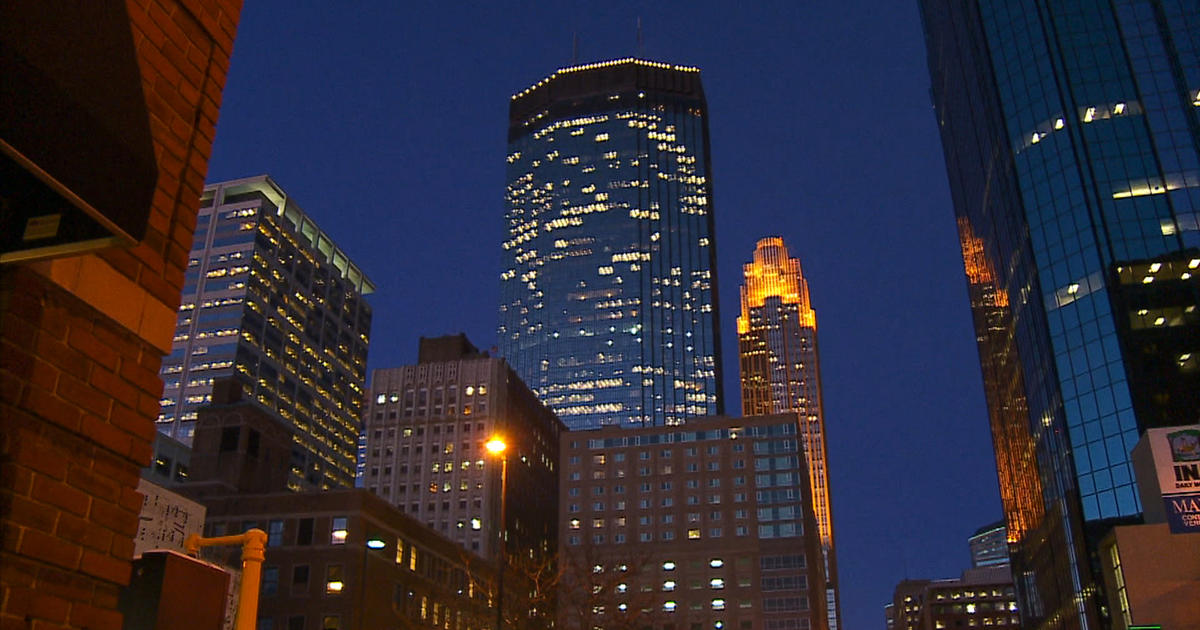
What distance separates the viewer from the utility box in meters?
8.32

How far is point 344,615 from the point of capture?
79.6 metres

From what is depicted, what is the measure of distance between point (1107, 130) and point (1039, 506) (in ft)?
121

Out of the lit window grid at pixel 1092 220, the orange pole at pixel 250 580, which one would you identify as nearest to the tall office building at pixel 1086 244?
the lit window grid at pixel 1092 220

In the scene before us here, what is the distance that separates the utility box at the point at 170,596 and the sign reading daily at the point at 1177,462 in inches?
2078

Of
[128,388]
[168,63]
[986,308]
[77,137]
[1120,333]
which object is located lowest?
[128,388]

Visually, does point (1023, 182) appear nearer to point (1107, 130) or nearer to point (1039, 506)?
point (1107, 130)

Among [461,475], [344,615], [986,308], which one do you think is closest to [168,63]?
[344,615]

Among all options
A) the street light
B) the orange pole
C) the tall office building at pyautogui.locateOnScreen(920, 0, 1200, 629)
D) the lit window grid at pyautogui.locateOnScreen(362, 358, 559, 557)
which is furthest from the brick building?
the lit window grid at pyautogui.locateOnScreen(362, 358, 559, 557)

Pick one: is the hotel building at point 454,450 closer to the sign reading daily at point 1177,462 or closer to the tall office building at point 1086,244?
the tall office building at point 1086,244

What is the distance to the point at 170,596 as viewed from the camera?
27.7 ft

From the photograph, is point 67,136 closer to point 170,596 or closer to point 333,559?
point 170,596

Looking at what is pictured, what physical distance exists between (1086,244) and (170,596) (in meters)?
90.9

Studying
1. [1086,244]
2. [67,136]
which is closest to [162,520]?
[67,136]

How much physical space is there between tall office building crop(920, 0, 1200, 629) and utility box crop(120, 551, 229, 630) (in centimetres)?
8165
